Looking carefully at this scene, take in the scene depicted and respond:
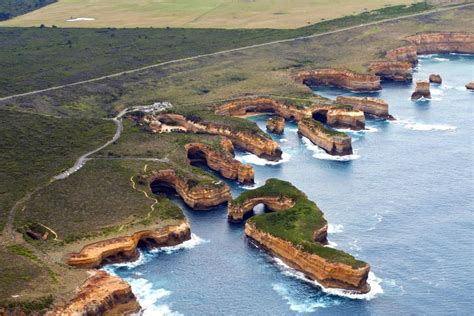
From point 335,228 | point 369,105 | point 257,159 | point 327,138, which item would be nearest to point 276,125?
point 327,138

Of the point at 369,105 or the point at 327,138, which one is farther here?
the point at 369,105

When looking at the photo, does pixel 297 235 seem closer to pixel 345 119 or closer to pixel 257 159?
pixel 257 159

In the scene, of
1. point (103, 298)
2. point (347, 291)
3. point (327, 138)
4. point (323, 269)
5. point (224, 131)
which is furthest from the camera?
point (224, 131)

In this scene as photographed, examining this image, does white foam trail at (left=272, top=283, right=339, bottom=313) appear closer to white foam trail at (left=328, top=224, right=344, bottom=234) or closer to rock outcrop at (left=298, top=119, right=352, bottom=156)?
white foam trail at (left=328, top=224, right=344, bottom=234)

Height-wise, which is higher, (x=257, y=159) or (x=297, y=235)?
(x=297, y=235)

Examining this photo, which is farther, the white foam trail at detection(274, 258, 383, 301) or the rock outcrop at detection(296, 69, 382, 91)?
the rock outcrop at detection(296, 69, 382, 91)

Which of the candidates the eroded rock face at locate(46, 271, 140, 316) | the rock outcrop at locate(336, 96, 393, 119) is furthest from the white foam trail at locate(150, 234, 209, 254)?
the rock outcrop at locate(336, 96, 393, 119)

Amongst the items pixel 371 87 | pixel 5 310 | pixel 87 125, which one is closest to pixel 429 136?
pixel 371 87

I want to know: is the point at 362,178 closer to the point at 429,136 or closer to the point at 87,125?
the point at 429,136
